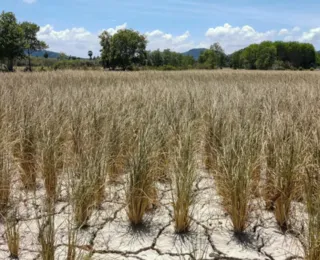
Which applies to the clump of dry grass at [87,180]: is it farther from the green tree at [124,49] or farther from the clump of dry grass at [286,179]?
the green tree at [124,49]

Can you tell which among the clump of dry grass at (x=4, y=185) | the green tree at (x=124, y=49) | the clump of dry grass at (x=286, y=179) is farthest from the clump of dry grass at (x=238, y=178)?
the green tree at (x=124, y=49)

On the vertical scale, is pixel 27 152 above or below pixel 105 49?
below

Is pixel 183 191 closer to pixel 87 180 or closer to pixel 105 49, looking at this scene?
pixel 87 180

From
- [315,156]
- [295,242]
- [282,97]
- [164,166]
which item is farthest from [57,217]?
[282,97]

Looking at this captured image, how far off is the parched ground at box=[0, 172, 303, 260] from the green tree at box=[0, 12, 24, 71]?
28.3 meters

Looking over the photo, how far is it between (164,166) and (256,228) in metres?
0.99

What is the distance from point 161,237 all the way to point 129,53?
4813 centimetres

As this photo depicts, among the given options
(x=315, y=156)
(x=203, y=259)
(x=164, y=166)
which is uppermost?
(x=315, y=156)

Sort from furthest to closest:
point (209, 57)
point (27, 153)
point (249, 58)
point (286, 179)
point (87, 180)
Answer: point (249, 58)
point (209, 57)
point (27, 153)
point (286, 179)
point (87, 180)

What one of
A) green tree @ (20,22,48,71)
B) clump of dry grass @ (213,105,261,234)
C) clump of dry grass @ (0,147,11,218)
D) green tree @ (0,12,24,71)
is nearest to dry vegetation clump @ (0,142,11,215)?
clump of dry grass @ (0,147,11,218)

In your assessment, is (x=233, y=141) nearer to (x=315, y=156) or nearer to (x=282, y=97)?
(x=315, y=156)

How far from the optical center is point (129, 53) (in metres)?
48.5

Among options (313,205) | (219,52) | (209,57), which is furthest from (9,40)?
(219,52)

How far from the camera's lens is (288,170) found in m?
2.32
